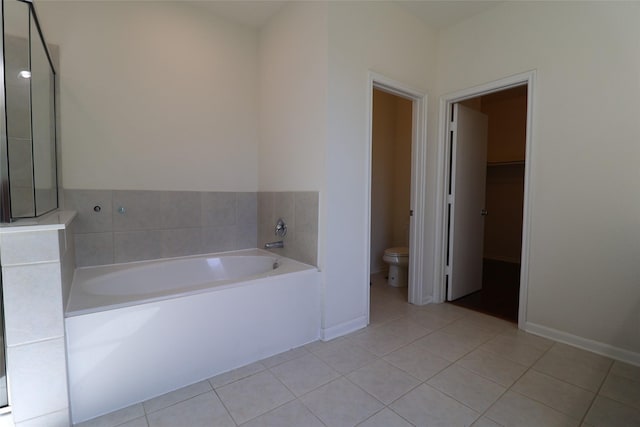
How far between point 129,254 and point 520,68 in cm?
349

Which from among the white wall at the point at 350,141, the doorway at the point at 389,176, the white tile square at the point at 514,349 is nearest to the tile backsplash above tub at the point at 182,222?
the white wall at the point at 350,141

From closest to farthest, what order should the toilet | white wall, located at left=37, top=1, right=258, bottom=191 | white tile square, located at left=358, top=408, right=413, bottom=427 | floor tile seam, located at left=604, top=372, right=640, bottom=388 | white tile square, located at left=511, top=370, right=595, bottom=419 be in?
white tile square, located at left=358, top=408, right=413, bottom=427 → white tile square, located at left=511, top=370, right=595, bottom=419 → floor tile seam, located at left=604, top=372, right=640, bottom=388 → white wall, located at left=37, top=1, right=258, bottom=191 → the toilet

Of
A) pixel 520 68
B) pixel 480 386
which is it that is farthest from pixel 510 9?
pixel 480 386

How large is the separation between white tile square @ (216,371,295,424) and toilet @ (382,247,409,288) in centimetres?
208

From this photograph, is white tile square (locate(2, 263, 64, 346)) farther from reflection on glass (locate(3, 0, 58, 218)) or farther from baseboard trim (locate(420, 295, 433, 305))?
baseboard trim (locate(420, 295, 433, 305))

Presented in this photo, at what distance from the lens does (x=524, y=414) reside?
1.46 m

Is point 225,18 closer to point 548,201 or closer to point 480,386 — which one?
point 548,201

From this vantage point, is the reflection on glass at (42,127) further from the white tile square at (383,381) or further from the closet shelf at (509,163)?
the closet shelf at (509,163)

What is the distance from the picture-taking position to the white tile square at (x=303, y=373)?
1.67 metres

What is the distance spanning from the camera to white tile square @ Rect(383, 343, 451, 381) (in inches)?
70.8

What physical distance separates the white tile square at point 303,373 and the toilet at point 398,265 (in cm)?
177

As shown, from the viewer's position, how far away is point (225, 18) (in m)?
2.72

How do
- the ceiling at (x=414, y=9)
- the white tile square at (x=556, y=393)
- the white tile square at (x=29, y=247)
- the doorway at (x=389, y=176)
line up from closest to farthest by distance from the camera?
the white tile square at (x=29, y=247)
the white tile square at (x=556, y=393)
the ceiling at (x=414, y=9)
the doorway at (x=389, y=176)

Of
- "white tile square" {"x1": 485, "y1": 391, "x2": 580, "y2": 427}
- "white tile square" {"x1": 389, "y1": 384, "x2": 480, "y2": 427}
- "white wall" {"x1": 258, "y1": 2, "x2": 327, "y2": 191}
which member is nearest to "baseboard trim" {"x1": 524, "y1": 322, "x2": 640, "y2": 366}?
"white tile square" {"x1": 485, "y1": 391, "x2": 580, "y2": 427}
